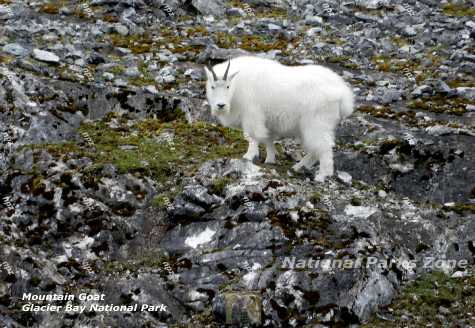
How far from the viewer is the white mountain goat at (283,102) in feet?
41.1

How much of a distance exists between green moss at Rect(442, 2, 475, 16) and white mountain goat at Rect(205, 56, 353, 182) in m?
13.0

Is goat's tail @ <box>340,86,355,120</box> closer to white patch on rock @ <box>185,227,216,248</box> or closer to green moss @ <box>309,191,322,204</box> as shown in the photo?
green moss @ <box>309,191,322,204</box>

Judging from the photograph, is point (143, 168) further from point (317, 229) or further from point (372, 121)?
point (372, 121)

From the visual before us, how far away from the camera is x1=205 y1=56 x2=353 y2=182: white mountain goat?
12.5 m

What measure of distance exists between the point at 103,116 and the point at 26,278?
237 inches

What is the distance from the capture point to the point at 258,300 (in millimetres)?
9555

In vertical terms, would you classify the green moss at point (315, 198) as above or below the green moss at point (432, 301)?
above

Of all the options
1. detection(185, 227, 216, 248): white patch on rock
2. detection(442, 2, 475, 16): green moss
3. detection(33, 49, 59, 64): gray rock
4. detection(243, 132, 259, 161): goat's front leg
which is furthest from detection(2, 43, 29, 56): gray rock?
detection(442, 2, 475, 16): green moss

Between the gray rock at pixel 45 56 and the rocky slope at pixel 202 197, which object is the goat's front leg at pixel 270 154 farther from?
the gray rock at pixel 45 56

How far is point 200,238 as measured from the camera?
439 inches

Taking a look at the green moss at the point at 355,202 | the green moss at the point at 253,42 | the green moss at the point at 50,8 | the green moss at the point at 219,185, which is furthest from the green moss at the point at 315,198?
the green moss at the point at 50,8

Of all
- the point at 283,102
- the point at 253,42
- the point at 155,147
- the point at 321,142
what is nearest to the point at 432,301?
the point at 321,142

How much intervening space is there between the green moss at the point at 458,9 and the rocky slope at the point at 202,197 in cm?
437

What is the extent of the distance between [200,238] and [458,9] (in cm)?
1730
